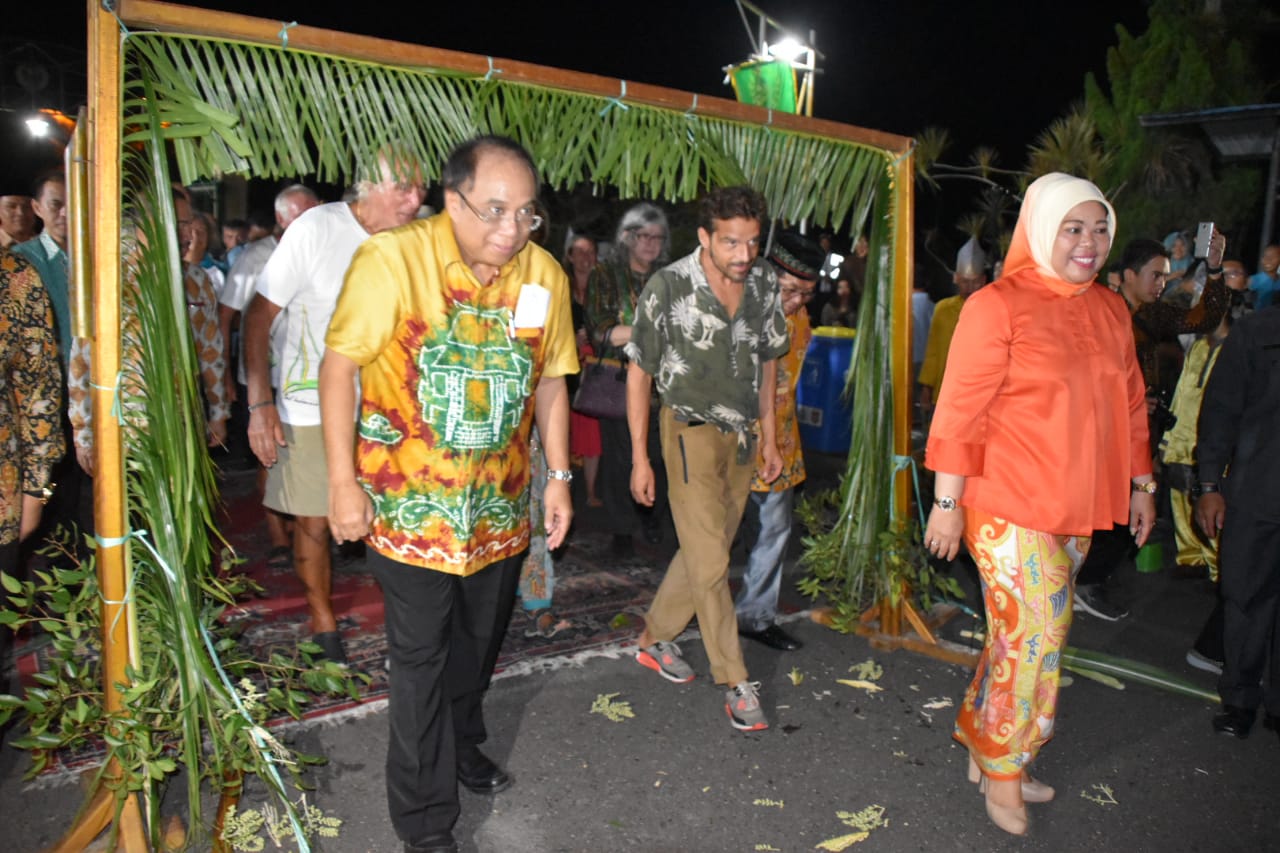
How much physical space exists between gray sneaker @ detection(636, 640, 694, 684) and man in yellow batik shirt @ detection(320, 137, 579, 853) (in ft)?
4.98

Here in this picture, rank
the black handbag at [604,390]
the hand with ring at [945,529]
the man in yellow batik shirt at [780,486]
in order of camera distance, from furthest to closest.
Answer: the black handbag at [604,390]
the man in yellow batik shirt at [780,486]
the hand with ring at [945,529]

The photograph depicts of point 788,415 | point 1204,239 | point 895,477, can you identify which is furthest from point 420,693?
point 1204,239

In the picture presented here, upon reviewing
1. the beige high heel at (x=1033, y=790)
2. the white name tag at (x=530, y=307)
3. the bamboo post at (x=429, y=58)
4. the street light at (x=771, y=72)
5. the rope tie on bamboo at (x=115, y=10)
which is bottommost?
the beige high heel at (x=1033, y=790)

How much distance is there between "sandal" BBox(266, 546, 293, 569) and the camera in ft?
18.8

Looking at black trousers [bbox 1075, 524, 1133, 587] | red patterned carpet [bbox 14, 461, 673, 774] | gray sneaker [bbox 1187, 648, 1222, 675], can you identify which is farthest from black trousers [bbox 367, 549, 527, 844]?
black trousers [bbox 1075, 524, 1133, 587]

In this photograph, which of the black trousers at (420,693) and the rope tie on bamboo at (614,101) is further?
the rope tie on bamboo at (614,101)

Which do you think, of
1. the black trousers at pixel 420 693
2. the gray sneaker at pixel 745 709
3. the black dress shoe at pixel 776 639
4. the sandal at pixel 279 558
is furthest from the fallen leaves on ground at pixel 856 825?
the sandal at pixel 279 558

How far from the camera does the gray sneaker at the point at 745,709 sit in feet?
12.8

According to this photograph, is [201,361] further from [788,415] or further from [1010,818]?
[1010,818]

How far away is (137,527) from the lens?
10.00ft

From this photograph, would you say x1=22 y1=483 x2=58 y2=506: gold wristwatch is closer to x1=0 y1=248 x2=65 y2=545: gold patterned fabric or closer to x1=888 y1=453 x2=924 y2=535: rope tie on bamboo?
x1=0 y1=248 x2=65 y2=545: gold patterned fabric

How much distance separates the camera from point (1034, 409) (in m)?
3.14

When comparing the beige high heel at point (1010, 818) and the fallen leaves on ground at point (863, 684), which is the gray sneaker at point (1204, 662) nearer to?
the fallen leaves on ground at point (863, 684)

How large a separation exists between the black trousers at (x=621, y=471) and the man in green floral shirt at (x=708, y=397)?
192 centimetres
